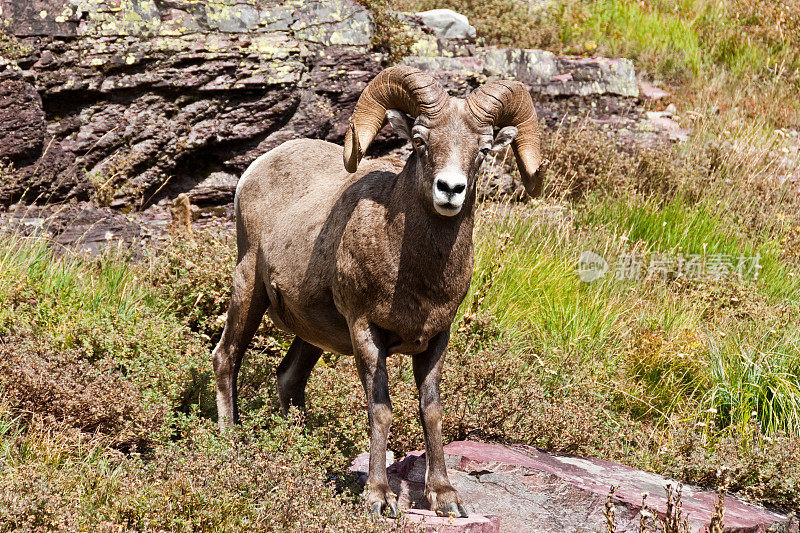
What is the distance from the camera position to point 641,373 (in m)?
8.24

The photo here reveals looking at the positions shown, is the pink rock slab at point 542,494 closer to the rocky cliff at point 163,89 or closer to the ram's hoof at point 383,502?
the ram's hoof at point 383,502

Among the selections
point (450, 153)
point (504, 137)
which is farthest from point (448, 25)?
point (450, 153)

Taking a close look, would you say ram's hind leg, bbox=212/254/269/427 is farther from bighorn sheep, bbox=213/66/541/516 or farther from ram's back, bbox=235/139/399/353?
bighorn sheep, bbox=213/66/541/516

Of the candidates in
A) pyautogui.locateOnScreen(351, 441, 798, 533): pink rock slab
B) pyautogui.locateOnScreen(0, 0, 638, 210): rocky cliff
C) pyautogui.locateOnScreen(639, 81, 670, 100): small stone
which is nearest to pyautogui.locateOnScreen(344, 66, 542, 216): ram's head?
pyautogui.locateOnScreen(351, 441, 798, 533): pink rock slab

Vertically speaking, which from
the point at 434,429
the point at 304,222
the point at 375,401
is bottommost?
the point at 434,429

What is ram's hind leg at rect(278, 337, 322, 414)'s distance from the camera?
6.35 m

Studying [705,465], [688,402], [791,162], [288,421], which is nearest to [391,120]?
[288,421]

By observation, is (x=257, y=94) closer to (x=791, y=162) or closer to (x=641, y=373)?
(x=641, y=373)

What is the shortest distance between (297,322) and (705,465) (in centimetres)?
296

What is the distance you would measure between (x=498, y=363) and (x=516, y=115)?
2506 mm

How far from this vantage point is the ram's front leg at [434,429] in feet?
15.9

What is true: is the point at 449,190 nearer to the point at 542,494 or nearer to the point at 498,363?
the point at 542,494

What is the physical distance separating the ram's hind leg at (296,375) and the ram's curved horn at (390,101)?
1644mm

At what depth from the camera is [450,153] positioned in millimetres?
4668
